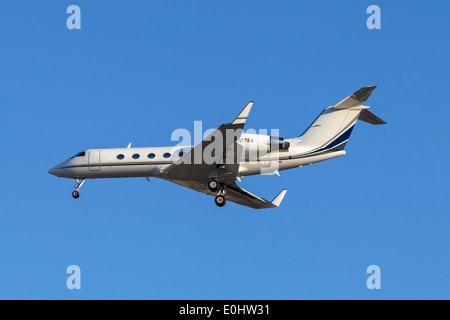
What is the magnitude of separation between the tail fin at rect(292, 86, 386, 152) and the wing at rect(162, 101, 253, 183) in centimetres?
280

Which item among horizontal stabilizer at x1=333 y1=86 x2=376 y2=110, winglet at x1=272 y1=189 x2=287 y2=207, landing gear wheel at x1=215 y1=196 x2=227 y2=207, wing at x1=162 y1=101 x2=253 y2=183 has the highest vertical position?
horizontal stabilizer at x1=333 y1=86 x2=376 y2=110

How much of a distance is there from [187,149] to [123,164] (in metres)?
2.48

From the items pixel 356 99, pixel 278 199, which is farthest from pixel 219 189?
pixel 356 99

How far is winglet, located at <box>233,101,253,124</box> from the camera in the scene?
22.4m

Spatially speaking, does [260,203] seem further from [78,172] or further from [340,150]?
[78,172]

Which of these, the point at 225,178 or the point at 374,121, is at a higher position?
the point at 374,121

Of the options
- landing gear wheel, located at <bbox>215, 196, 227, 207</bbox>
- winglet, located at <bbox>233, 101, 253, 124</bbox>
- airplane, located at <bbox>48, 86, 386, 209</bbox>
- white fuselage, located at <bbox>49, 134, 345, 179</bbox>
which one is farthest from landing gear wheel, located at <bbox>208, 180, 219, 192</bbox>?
winglet, located at <bbox>233, 101, 253, 124</bbox>

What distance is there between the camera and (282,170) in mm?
26484

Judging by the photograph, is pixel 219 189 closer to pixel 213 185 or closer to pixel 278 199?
pixel 213 185

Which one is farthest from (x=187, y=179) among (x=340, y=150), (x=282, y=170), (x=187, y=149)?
(x=340, y=150)

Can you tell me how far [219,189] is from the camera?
26562 millimetres

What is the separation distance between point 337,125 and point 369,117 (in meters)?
1.27

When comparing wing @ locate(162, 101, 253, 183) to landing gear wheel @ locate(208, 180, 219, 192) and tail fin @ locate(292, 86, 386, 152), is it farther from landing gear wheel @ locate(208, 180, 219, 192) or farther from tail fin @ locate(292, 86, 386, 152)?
tail fin @ locate(292, 86, 386, 152)

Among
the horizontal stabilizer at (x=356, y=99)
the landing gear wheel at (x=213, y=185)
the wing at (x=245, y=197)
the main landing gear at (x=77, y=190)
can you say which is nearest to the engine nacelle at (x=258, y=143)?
the landing gear wheel at (x=213, y=185)
